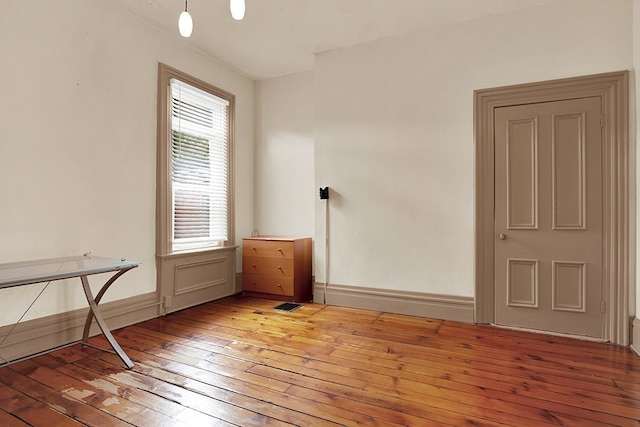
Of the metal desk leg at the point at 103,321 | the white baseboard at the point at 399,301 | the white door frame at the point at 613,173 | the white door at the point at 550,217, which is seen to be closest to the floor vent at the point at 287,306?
the white baseboard at the point at 399,301

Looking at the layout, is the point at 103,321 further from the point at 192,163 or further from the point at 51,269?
the point at 192,163

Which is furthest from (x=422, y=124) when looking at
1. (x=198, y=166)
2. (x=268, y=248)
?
(x=198, y=166)

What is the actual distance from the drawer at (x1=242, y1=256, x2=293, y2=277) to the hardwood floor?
102 cm

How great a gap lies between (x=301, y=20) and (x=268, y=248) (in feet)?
8.52

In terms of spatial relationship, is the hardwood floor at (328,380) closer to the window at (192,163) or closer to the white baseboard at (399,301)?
the white baseboard at (399,301)

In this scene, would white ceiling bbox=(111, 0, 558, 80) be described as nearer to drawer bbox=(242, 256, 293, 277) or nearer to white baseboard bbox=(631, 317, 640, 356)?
drawer bbox=(242, 256, 293, 277)

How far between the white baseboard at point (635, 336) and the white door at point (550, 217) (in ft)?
0.72

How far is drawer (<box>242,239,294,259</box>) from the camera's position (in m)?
4.23

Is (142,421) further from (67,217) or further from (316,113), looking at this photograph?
(316,113)

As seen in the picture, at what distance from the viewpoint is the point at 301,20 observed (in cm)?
351

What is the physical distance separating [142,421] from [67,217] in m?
1.87

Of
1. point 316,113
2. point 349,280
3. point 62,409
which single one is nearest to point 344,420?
point 62,409

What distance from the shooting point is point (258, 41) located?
3910 millimetres

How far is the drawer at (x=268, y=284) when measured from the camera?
424cm
